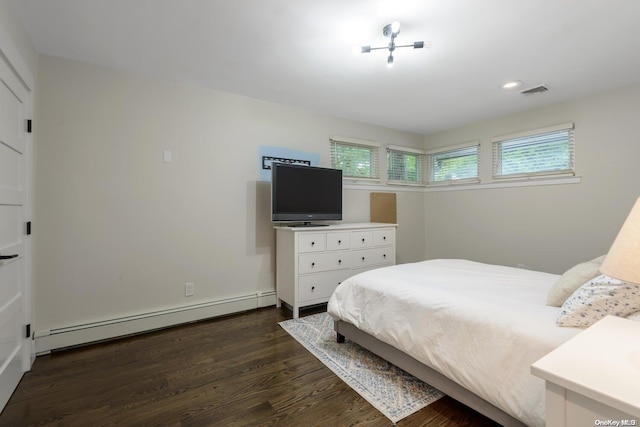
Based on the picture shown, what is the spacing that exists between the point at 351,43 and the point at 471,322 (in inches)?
79.9

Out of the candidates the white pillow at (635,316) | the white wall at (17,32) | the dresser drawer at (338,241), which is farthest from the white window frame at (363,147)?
the white pillow at (635,316)

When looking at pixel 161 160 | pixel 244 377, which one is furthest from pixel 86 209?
pixel 244 377

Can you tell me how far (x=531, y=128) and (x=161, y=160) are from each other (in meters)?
4.27

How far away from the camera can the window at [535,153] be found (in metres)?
3.30

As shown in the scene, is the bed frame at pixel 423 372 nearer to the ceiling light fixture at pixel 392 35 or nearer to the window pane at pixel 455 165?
the ceiling light fixture at pixel 392 35

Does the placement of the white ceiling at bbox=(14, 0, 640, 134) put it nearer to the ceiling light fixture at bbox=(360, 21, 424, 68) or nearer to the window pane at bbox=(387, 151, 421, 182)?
the ceiling light fixture at bbox=(360, 21, 424, 68)

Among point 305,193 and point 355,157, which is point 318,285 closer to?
point 305,193

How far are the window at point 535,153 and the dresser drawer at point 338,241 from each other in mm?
2354

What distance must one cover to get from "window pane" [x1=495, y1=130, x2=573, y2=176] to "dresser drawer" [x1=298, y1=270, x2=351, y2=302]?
8.76ft

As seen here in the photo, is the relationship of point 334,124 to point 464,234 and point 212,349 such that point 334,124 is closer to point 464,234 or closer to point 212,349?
point 464,234

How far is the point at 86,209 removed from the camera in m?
2.42

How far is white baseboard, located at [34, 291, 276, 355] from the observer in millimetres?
2281

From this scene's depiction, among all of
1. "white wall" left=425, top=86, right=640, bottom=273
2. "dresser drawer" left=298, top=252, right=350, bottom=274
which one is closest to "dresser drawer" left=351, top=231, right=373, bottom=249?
"dresser drawer" left=298, top=252, right=350, bottom=274

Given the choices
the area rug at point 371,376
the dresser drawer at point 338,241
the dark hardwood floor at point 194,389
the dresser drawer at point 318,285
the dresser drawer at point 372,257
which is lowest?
the dark hardwood floor at point 194,389
